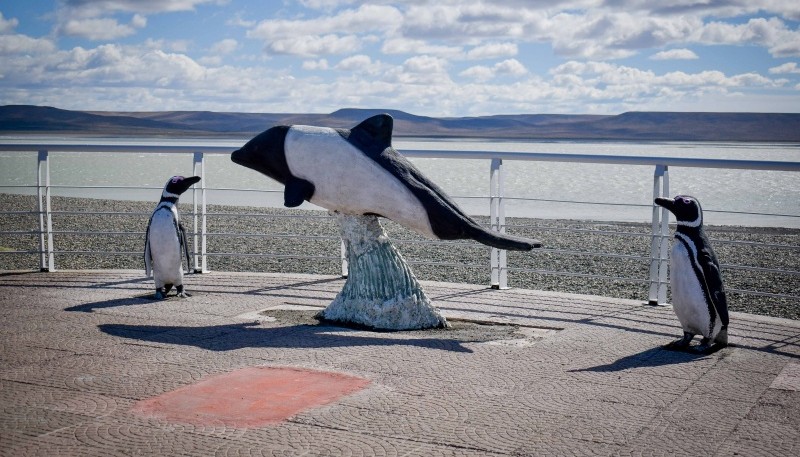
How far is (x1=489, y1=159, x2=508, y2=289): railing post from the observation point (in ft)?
31.4

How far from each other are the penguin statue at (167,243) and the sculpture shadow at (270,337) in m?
1.36

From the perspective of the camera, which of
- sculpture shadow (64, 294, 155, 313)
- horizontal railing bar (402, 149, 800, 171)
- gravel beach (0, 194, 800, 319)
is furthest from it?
gravel beach (0, 194, 800, 319)

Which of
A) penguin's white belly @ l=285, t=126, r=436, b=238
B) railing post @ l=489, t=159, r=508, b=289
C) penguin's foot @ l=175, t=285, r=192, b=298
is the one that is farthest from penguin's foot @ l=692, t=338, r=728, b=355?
penguin's foot @ l=175, t=285, r=192, b=298

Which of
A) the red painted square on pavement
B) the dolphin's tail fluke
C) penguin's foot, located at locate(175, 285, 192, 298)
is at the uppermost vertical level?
the dolphin's tail fluke

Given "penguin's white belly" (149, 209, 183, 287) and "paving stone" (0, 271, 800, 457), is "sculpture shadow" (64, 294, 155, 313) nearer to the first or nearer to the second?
"paving stone" (0, 271, 800, 457)

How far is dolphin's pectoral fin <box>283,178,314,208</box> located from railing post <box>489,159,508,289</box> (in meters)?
2.51

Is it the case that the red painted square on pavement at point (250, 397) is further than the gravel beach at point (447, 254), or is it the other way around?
the gravel beach at point (447, 254)

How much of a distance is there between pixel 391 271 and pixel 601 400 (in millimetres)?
2634

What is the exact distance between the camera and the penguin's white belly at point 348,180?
747 centimetres

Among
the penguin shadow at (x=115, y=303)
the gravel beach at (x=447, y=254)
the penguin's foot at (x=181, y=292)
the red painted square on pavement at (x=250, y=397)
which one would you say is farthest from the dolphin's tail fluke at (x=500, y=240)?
the penguin shadow at (x=115, y=303)

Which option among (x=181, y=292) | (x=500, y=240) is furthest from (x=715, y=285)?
(x=181, y=292)

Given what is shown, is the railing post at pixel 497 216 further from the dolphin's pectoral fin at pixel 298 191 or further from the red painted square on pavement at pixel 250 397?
the red painted square on pavement at pixel 250 397

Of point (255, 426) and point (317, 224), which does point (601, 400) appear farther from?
point (317, 224)

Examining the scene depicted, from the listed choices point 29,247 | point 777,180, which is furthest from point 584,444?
point 777,180
